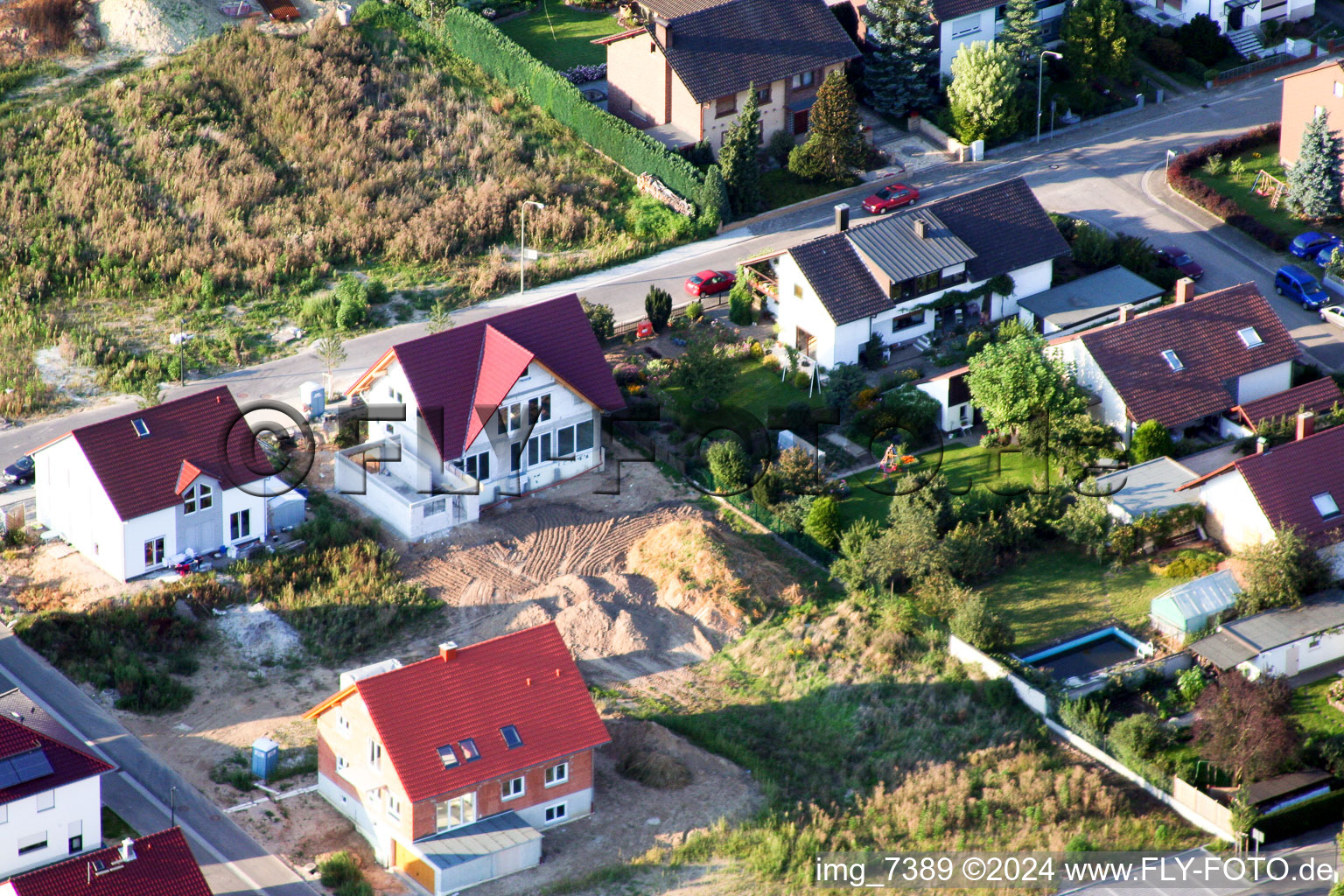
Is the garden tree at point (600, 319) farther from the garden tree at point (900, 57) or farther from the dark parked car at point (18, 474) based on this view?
the garden tree at point (900, 57)

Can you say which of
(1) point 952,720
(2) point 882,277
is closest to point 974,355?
(2) point 882,277

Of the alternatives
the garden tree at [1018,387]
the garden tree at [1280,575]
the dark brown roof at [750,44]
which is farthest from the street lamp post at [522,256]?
the garden tree at [1280,575]

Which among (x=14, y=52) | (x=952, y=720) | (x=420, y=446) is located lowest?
(x=952, y=720)

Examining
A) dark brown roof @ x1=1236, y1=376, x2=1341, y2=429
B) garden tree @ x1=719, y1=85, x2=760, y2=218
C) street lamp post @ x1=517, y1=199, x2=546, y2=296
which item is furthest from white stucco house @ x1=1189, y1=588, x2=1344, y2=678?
street lamp post @ x1=517, y1=199, x2=546, y2=296

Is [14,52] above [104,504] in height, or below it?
above

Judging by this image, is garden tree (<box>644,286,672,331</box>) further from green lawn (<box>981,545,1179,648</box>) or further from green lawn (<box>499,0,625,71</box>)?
green lawn (<box>499,0,625,71</box>)

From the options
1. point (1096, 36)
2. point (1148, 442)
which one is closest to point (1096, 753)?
point (1148, 442)

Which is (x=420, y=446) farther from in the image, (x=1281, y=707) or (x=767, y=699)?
(x=1281, y=707)
